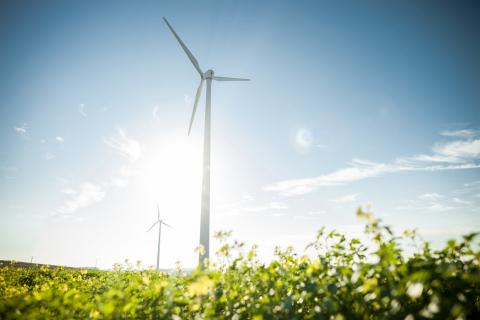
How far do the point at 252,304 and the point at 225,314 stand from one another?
0.35m

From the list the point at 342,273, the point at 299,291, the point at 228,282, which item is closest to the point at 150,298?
the point at 228,282

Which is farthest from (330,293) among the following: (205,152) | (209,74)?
(209,74)

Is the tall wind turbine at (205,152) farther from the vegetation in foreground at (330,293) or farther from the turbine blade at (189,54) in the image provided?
the vegetation in foreground at (330,293)

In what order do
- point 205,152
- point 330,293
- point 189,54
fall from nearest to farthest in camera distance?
point 330,293
point 205,152
point 189,54

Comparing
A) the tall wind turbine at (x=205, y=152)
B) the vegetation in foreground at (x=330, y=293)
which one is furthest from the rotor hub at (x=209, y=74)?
the vegetation in foreground at (x=330, y=293)

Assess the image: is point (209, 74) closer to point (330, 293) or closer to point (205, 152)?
point (205, 152)

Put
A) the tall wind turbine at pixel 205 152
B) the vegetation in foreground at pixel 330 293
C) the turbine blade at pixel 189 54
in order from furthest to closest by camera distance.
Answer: the turbine blade at pixel 189 54, the tall wind turbine at pixel 205 152, the vegetation in foreground at pixel 330 293

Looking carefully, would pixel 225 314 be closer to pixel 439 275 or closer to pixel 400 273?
pixel 400 273

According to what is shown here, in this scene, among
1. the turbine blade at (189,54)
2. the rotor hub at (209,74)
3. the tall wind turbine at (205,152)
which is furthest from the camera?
the rotor hub at (209,74)

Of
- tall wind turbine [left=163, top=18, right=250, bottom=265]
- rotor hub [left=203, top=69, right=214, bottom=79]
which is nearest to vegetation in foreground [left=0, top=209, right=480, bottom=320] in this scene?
tall wind turbine [left=163, top=18, right=250, bottom=265]

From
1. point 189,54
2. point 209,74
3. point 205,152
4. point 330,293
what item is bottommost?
point 330,293

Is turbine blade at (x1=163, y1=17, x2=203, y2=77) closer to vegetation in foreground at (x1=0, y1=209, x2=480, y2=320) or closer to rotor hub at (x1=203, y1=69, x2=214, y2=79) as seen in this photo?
rotor hub at (x1=203, y1=69, x2=214, y2=79)

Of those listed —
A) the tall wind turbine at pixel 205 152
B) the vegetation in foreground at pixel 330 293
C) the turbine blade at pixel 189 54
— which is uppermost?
the turbine blade at pixel 189 54

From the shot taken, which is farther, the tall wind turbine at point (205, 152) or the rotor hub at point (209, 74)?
the rotor hub at point (209, 74)
